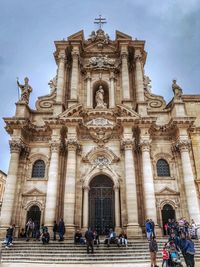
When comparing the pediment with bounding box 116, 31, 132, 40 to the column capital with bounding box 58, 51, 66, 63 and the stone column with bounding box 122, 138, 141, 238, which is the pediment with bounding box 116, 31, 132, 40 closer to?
the column capital with bounding box 58, 51, 66, 63

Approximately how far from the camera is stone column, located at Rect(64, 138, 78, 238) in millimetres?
19122

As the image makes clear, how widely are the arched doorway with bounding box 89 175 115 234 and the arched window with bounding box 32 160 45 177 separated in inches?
175

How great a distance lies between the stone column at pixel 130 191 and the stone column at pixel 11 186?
29.5ft

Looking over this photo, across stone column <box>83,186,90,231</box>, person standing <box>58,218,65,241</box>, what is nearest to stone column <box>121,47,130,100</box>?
stone column <box>83,186,90,231</box>

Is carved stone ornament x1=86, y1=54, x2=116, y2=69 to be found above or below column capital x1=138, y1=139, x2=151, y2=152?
above

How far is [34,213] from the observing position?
2102 centimetres

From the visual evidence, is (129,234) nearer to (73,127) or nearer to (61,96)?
(73,127)

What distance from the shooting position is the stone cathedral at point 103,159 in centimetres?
2017

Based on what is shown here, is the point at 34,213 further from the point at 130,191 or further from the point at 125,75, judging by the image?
the point at 125,75

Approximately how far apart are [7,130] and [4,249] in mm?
10950

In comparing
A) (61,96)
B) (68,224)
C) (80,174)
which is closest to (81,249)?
(68,224)

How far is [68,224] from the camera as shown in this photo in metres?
19.0

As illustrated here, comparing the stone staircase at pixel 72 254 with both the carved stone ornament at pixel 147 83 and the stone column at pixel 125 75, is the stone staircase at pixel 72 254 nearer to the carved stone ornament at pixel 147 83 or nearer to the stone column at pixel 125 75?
the stone column at pixel 125 75

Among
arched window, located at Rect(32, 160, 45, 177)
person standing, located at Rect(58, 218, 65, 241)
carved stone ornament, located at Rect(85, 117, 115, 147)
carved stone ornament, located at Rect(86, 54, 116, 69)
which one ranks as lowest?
person standing, located at Rect(58, 218, 65, 241)
